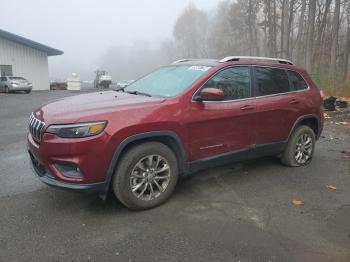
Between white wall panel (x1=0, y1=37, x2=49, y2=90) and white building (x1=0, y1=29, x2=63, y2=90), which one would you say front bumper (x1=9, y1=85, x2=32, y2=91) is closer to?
white building (x1=0, y1=29, x2=63, y2=90)

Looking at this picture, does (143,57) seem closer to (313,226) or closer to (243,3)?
(243,3)

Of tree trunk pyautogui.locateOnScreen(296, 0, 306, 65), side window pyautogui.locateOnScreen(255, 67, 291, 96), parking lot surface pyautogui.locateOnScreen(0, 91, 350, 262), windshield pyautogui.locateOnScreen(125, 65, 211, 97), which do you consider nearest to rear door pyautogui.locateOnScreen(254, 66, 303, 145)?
side window pyautogui.locateOnScreen(255, 67, 291, 96)

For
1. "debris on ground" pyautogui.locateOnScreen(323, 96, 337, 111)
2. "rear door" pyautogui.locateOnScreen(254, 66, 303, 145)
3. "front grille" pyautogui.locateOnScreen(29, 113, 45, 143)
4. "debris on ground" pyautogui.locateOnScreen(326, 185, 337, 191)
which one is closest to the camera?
"front grille" pyautogui.locateOnScreen(29, 113, 45, 143)

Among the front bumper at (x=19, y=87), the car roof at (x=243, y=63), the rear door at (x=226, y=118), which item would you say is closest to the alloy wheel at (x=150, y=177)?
the rear door at (x=226, y=118)

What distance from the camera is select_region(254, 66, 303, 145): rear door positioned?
18.1 ft

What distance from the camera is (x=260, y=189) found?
17.1 feet

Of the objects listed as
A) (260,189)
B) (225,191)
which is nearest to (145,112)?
(225,191)

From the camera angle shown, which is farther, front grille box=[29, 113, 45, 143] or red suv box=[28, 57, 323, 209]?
front grille box=[29, 113, 45, 143]

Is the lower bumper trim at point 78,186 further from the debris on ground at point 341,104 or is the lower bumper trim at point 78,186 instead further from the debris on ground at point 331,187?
the debris on ground at point 341,104

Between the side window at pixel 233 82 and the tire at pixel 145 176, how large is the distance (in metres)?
1.13

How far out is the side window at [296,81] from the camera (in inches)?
241

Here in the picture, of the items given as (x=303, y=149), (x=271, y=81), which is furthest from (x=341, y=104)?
(x=271, y=81)

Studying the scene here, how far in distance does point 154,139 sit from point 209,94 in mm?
877

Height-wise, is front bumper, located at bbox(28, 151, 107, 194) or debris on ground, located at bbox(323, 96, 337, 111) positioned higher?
debris on ground, located at bbox(323, 96, 337, 111)
